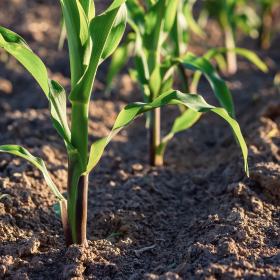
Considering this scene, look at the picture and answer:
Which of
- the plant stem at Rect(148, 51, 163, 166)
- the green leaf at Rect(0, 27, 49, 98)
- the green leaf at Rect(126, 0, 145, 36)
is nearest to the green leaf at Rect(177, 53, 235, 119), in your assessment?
the plant stem at Rect(148, 51, 163, 166)

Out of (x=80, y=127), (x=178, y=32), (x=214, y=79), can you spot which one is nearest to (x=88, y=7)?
(x=80, y=127)

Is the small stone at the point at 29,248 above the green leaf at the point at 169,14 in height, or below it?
below

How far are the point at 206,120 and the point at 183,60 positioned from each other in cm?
102

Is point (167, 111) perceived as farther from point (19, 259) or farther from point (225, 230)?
point (19, 259)

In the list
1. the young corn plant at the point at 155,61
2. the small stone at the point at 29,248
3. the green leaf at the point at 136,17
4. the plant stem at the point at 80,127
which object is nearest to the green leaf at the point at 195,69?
the young corn plant at the point at 155,61

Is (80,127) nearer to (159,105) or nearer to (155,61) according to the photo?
(159,105)

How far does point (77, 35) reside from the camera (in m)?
0.92

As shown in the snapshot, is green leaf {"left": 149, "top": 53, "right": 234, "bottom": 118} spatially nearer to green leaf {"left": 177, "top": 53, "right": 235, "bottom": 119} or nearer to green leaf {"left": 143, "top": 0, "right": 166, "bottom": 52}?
green leaf {"left": 177, "top": 53, "right": 235, "bottom": 119}

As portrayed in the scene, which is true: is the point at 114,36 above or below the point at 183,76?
above

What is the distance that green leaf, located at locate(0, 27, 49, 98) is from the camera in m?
0.89

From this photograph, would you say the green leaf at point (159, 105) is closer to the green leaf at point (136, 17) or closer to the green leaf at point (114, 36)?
the green leaf at point (114, 36)

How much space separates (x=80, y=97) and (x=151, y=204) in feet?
2.09

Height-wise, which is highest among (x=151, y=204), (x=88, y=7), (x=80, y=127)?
(x=88, y=7)

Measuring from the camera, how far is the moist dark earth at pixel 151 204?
3.24 ft
